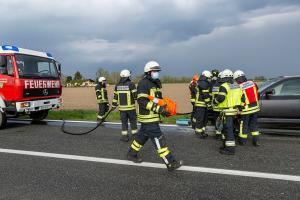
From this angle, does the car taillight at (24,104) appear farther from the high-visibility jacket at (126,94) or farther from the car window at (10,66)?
the high-visibility jacket at (126,94)

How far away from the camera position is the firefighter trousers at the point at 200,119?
8.29m

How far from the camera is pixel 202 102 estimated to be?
27.8ft

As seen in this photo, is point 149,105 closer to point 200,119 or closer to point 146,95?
point 146,95

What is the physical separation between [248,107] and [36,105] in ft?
21.4

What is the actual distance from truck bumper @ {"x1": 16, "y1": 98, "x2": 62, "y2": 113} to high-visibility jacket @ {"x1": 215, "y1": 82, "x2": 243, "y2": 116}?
5.99 metres

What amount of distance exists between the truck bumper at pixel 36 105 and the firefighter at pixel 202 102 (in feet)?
16.7

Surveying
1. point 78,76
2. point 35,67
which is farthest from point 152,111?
point 78,76

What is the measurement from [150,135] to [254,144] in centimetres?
301

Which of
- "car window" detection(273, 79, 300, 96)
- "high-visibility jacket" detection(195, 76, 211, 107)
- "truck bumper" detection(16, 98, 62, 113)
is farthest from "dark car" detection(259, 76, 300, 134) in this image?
"truck bumper" detection(16, 98, 62, 113)

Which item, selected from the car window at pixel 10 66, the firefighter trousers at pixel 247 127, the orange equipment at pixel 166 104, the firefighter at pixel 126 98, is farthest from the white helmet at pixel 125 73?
the car window at pixel 10 66

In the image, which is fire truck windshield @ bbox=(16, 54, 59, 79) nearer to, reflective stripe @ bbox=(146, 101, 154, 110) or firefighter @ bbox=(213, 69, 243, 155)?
reflective stripe @ bbox=(146, 101, 154, 110)

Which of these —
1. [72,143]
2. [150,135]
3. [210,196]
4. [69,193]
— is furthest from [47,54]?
[210,196]

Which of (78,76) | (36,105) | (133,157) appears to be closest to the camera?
(133,157)

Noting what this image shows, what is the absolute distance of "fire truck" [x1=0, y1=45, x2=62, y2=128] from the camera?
9.56 metres
